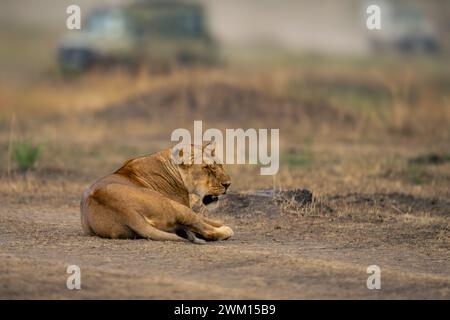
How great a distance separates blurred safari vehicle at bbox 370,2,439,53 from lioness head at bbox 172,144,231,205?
1010 inches

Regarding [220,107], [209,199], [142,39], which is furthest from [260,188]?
[142,39]

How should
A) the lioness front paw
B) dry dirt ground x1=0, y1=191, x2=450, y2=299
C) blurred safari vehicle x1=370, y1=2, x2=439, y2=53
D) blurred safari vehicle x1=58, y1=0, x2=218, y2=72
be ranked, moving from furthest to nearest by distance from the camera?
1. blurred safari vehicle x1=370, y1=2, x2=439, y2=53
2. blurred safari vehicle x1=58, y1=0, x2=218, y2=72
3. the lioness front paw
4. dry dirt ground x1=0, y1=191, x2=450, y2=299

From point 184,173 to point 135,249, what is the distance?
917 mm

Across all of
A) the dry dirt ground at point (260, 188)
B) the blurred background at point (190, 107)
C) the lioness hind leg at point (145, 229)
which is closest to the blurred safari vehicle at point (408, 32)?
the blurred background at point (190, 107)

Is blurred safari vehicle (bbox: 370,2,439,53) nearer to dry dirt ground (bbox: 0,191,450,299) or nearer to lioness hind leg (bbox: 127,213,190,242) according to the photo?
dry dirt ground (bbox: 0,191,450,299)

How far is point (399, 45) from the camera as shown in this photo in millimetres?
33094

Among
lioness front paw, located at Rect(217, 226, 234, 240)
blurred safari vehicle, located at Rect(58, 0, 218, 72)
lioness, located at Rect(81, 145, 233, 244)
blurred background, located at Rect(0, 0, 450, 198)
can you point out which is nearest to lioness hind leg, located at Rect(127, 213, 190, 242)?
lioness, located at Rect(81, 145, 233, 244)

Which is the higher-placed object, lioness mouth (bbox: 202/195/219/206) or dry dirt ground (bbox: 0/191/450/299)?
lioness mouth (bbox: 202/195/219/206)

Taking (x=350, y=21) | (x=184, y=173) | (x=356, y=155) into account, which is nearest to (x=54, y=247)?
(x=184, y=173)

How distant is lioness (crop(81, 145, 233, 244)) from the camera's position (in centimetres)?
Result: 759

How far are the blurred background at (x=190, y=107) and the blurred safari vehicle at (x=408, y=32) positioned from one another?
1.51 metres

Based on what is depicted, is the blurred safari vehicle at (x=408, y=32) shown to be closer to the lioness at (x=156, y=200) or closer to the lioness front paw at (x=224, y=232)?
the lioness at (x=156, y=200)

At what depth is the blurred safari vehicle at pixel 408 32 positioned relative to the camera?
32906 millimetres

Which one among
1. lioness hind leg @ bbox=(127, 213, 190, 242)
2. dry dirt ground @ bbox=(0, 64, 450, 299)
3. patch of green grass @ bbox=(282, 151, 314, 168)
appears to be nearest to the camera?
dry dirt ground @ bbox=(0, 64, 450, 299)
